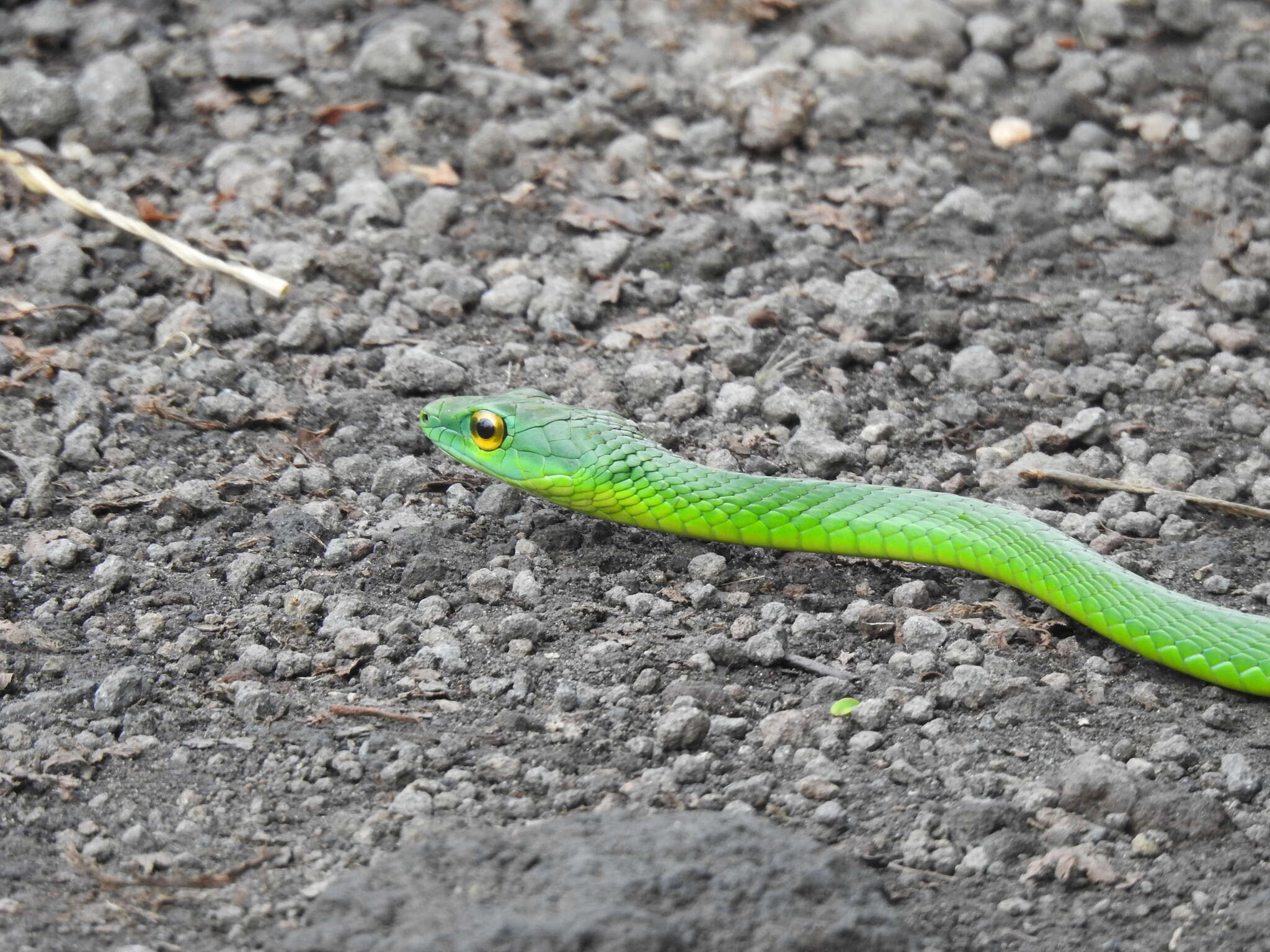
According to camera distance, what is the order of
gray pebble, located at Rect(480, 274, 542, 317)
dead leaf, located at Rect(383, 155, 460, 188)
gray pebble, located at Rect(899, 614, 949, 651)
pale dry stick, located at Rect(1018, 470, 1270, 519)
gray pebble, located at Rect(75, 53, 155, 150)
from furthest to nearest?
gray pebble, located at Rect(75, 53, 155, 150) < dead leaf, located at Rect(383, 155, 460, 188) < gray pebble, located at Rect(480, 274, 542, 317) < pale dry stick, located at Rect(1018, 470, 1270, 519) < gray pebble, located at Rect(899, 614, 949, 651)

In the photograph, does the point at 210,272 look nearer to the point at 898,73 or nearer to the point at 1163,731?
the point at 898,73

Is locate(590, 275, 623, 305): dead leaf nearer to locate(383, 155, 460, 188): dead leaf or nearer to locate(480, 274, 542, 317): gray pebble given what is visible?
locate(480, 274, 542, 317): gray pebble

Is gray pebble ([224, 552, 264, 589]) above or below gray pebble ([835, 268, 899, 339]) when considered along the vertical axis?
below

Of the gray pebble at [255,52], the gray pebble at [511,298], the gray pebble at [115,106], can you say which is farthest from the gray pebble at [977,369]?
the gray pebble at [115,106]

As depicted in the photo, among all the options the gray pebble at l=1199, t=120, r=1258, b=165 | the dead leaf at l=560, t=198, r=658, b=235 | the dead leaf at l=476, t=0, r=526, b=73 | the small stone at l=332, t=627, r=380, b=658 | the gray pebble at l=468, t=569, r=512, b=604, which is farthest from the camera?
the dead leaf at l=476, t=0, r=526, b=73

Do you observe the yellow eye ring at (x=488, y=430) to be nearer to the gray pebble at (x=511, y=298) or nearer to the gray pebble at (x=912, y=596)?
the gray pebble at (x=511, y=298)

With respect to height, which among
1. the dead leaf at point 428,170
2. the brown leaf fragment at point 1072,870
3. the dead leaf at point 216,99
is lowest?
the brown leaf fragment at point 1072,870

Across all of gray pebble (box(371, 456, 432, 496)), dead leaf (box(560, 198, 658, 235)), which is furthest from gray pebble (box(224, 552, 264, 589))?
dead leaf (box(560, 198, 658, 235))

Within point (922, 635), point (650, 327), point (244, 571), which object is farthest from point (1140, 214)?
point (244, 571)
